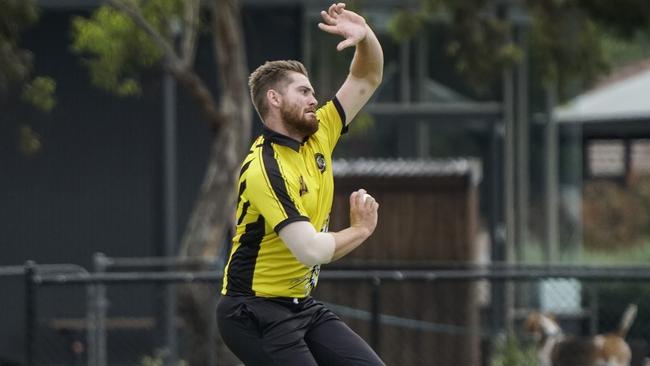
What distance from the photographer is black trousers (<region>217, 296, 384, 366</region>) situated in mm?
6508

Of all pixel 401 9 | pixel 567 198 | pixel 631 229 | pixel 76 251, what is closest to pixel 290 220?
pixel 401 9

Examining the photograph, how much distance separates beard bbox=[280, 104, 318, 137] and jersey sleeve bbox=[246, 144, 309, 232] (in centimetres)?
17

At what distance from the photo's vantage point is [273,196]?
6254 millimetres

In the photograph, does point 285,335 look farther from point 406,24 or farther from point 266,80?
point 406,24

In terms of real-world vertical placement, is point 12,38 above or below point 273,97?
above

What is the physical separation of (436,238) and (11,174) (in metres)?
6.19

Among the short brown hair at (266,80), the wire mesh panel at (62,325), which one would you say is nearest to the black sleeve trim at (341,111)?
the short brown hair at (266,80)

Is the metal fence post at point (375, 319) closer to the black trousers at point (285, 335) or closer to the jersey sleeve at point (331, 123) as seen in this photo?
the jersey sleeve at point (331, 123)

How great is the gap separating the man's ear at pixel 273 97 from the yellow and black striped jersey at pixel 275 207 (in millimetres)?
128

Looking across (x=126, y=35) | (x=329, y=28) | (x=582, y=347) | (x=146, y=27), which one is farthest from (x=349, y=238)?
(x=126, y=35)

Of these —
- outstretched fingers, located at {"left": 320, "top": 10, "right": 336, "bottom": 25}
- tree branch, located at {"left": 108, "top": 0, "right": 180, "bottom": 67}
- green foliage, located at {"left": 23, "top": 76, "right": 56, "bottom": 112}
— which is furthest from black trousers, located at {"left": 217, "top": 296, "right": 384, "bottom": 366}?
green foliage, located at {"left": 23, "top": 76, "right": 56, "bottom": 112}

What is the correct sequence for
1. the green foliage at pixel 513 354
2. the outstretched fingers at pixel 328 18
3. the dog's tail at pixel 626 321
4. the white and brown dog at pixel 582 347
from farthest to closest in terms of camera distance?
the green foliage at pixel 513 354 → the dog's tail at pixel 626 321 → the white and brown dog at pixel 582 347 → the outstretched fingers at pixel 328 18

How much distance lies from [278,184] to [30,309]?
4958mm

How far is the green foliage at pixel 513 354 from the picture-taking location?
39.7 ft
